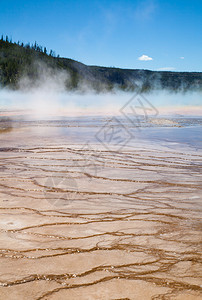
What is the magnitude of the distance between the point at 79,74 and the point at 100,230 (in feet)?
269

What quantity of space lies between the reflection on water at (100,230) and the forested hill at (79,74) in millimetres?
49237

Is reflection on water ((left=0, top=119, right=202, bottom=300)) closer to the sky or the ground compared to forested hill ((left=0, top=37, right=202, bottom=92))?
closer to the ground

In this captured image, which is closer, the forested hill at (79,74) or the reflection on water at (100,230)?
the reflection on water at (100,230)

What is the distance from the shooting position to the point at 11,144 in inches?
297

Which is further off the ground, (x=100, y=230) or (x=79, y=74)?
(x=79, y=74)

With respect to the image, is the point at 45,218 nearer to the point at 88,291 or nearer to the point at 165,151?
the point at 88,291

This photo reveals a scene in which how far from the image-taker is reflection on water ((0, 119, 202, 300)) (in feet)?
6.59

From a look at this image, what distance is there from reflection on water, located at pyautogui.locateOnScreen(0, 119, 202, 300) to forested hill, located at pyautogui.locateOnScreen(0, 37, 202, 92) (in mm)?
49237

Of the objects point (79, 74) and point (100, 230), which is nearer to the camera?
point (100, 230)

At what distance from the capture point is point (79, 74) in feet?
270

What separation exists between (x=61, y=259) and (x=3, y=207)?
1.18 metres

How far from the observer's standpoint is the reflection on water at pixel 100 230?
2008mm

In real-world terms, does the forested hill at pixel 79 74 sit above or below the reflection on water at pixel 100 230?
above

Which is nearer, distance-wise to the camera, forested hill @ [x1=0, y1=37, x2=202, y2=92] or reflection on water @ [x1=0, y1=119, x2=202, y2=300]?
reflection on water @ [x1=0, y1=119, x2=202, y2=300]
